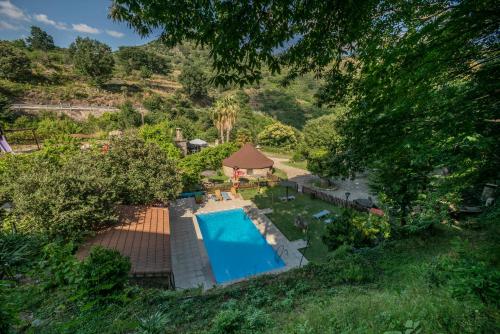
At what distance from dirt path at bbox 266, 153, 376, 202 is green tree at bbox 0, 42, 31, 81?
40348mm

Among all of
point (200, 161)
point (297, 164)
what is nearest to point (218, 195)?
point (200, 161)

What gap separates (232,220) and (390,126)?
12688 millimetres

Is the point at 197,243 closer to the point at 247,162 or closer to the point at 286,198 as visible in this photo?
the point at 286,198

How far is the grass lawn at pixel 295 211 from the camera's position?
11119mm

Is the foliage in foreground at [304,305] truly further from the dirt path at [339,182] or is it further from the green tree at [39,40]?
the green tree at [39,40]

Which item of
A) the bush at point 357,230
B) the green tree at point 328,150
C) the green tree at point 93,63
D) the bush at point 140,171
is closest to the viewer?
the green tree at point 328,150

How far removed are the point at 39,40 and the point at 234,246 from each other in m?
70.2

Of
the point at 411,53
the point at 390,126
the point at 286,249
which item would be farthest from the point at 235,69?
the point at 286,249

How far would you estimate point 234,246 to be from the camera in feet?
42.0

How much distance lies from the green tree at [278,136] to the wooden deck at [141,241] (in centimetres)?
2690

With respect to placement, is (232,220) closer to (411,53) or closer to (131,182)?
(131,182)

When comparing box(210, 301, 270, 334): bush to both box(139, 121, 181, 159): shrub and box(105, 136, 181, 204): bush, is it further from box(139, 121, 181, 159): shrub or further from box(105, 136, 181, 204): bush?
box(139, 121, 181, 159): shrub

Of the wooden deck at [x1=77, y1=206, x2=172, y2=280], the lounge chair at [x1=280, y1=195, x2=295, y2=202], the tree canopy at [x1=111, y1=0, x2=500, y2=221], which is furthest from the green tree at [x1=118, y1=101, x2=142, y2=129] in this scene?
the tree canopy at [x1=111, y1=0, x2=500, y2=221]

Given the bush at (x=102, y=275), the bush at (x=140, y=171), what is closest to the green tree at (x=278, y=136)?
the bush at (x=140, y=171)
